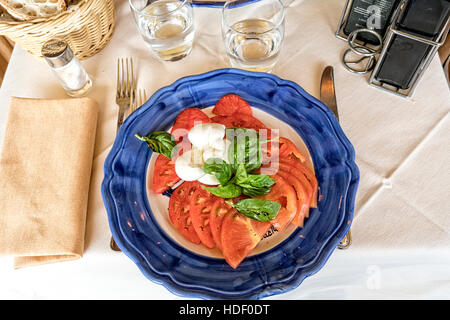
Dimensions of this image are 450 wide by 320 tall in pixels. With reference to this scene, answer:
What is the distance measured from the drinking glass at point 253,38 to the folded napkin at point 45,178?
1.20 ft

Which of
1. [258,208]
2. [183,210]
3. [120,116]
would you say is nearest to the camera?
[258,208]

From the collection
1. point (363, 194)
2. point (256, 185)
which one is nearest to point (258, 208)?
point (256, 185)

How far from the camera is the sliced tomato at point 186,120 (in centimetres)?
70

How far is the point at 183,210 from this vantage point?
2.17 feet

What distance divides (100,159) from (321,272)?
21.1 inches

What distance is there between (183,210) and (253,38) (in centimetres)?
44

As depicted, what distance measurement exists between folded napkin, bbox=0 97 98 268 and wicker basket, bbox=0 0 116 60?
0.45 feet

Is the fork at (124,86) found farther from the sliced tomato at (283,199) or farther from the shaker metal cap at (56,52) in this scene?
the sliced tomato at (283,199)

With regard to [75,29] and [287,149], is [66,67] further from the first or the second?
[287,149]

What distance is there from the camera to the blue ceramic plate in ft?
1.91

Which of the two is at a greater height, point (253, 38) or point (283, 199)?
point (253, 38)

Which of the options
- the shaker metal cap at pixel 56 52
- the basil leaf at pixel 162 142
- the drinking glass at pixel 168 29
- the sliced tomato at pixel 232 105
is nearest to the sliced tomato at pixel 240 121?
the sliced tomato at pixel 232 105

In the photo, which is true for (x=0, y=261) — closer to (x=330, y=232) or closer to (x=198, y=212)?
(x=198, y=212)

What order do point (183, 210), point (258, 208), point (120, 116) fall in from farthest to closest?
1. point (120, 116)
2. point (183, 210)
3. point (258, 208)
